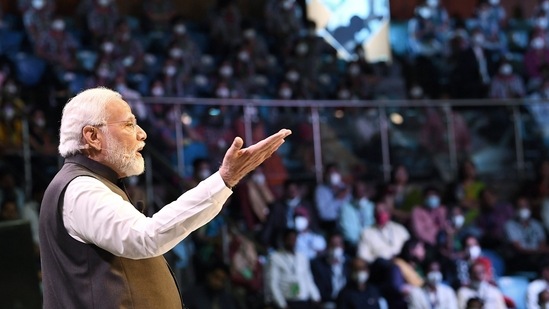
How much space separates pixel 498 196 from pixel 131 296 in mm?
9643

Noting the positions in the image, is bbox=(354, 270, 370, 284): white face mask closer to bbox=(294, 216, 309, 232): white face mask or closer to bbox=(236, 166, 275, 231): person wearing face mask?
bbox=(294, 216, 309, 232): white face mask

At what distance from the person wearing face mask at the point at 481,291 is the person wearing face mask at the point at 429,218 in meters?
0.65

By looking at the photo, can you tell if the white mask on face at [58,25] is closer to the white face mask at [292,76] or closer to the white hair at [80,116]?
the white face mask at [292,76]

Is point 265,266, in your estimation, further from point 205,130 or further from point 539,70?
point 539,70

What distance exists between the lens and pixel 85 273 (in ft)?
10.5

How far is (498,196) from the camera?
40.7 ft

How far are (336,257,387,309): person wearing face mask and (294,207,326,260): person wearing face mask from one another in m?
0.40

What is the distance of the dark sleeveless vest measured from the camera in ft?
10.5

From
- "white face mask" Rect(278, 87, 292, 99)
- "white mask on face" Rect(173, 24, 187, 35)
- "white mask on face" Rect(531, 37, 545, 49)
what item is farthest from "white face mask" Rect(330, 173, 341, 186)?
"white mask on face" Rect(531, 37, 545, 49)

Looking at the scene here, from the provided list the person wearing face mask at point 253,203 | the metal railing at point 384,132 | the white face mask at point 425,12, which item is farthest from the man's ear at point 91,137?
the white face mask at point 425,12

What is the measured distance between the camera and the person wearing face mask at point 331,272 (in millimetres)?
10133

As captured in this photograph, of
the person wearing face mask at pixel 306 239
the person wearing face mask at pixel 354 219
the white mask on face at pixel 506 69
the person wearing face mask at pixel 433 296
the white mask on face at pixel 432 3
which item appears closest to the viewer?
the person wearing face mask at pixel 433 296

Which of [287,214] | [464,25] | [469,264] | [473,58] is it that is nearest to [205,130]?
[287,214]

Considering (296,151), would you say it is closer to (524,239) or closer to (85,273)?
(524,239)
